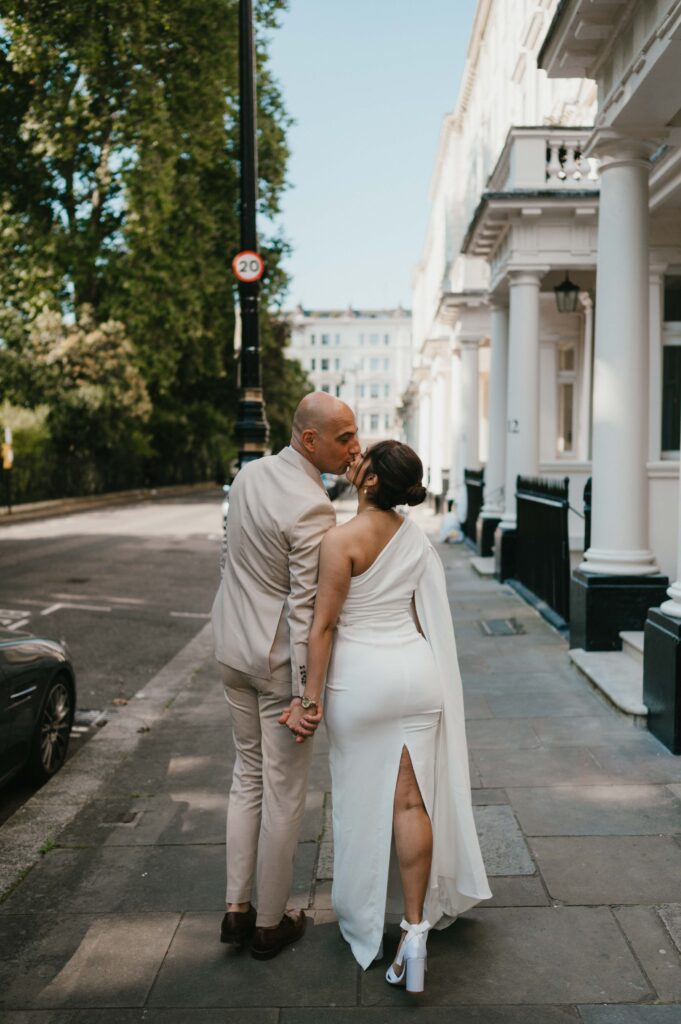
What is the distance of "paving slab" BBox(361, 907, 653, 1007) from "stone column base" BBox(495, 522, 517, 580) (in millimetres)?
10007

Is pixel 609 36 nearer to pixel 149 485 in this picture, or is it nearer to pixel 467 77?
pixel 467 77

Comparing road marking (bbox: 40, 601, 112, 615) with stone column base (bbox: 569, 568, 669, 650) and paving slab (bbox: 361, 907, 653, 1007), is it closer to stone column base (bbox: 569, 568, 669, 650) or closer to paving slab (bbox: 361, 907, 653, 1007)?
stone column base (bbox: 569, 568, 669, 650)

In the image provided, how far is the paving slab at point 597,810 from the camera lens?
4477 millimetres

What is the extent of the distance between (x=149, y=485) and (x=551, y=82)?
3346 cm

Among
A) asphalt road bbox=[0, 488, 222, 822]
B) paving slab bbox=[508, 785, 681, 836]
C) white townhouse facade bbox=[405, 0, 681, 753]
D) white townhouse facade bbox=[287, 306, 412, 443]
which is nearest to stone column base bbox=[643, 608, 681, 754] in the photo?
white townhouse facade bbox=[405, 0, 681, 753]

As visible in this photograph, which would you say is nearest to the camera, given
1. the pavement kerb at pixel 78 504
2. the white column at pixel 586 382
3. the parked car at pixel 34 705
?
the parked car at pixel 34 705

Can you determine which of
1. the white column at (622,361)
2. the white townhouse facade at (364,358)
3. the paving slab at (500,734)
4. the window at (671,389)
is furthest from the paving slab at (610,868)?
the white townhouse facade at (364,358)

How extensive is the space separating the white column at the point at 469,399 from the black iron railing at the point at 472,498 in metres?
2.15

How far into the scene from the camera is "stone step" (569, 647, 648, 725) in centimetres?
627

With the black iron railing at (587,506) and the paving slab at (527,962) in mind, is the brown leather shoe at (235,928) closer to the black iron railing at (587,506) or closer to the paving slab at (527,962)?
the paving slab at (527,962)

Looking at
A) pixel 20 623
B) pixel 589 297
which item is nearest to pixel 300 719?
pixel 20 623

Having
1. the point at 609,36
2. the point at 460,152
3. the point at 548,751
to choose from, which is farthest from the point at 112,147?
the point at 548,751

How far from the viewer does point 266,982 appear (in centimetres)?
325

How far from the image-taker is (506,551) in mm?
13602
